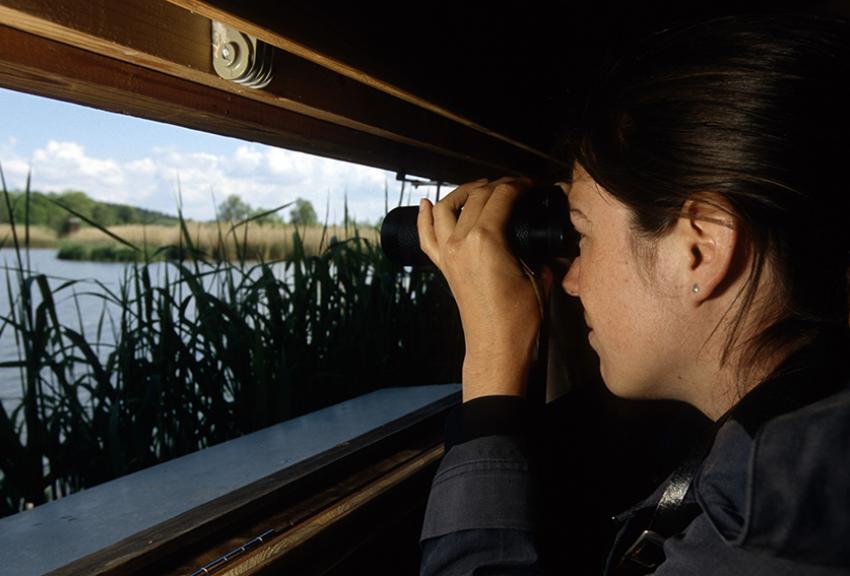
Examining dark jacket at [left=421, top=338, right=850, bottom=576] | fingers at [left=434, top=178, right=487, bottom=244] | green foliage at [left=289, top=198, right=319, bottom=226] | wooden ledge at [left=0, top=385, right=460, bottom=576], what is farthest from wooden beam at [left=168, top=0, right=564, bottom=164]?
green foliage at [left=289, top=198, right=319, bottom=226]

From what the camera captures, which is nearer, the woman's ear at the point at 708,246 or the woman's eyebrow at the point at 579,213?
the woman's ear at the point at 708,246

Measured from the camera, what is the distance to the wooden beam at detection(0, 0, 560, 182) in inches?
18.9

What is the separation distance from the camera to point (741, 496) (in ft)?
1.58

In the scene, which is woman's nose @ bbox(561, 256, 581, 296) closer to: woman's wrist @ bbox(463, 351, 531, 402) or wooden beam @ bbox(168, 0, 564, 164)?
woman's wrist @ bbox(463, 351, 531, 402)

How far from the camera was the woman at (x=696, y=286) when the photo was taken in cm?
54

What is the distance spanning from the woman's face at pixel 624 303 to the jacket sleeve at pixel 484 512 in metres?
0.14

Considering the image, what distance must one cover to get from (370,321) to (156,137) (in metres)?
0.93

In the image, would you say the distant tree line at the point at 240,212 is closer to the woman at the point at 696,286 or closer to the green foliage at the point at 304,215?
the green foliage at the point at 304,215

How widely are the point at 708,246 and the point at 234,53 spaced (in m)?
0.46

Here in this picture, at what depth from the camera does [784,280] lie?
25.0 inches

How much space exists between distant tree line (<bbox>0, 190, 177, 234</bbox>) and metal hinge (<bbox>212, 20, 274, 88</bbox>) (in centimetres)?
63

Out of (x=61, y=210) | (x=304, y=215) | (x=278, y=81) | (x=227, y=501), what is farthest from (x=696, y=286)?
(x=304, y=215)

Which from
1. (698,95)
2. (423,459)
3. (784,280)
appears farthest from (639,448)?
(698,95)

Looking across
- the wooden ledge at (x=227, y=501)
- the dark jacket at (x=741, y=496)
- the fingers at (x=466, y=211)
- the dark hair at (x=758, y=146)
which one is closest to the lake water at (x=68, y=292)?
the wooden ledge at (x=227, y=501)
